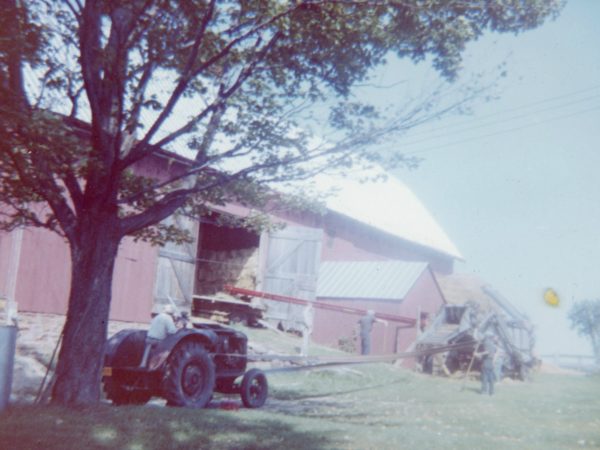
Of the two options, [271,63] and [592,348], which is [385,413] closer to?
[271,63]

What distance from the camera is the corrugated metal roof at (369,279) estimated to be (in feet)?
75.1

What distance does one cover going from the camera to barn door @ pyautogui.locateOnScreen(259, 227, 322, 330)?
21.5 meters

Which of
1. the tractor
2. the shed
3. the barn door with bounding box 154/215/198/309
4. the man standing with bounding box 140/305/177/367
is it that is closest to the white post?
the barn door with bounding box 154/215/198/309

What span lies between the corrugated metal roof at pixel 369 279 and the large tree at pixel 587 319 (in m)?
22.3

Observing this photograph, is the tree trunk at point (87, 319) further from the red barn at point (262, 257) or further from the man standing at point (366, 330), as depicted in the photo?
the man standing at point (366, 330)

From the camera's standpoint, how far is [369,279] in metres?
23.8

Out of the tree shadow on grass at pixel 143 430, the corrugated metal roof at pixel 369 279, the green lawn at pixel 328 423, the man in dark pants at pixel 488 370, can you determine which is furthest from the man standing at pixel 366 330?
the tree shadow on grass at pixel 143 430

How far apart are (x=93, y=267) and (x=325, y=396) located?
19.6ft

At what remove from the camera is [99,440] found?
5898mm

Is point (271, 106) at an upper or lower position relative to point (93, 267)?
upper

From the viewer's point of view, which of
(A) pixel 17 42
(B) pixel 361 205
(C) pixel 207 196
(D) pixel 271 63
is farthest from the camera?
(B) pixel 361 205

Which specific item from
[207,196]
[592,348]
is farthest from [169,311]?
[592,348]

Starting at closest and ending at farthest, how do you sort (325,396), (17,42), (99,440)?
(99,440) → (17,42) → (325,396)

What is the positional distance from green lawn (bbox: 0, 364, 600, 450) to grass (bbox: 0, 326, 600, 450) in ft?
0.04
